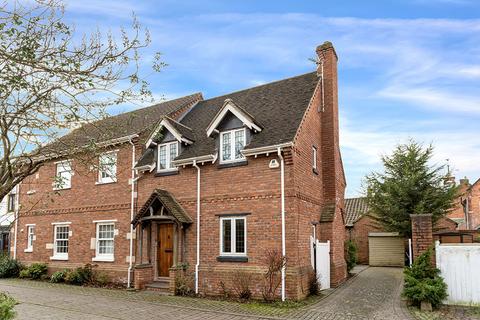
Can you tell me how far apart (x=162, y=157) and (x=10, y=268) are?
38.9ft

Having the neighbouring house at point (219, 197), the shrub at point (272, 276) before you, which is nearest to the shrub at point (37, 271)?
the neighbouring house at point (219, 197)

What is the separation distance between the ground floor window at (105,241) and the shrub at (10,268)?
6.26 metres

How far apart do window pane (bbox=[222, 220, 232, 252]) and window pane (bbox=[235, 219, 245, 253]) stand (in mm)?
281

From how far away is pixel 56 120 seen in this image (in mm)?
7355

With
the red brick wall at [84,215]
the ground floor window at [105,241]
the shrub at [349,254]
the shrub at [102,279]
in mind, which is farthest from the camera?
the shrub at [349,254]

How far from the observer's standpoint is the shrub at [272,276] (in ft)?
46.1

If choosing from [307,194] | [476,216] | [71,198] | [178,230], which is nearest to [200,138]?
[178,230]

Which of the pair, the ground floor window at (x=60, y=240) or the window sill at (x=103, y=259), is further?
the ground floor window at (x=60, y=240)

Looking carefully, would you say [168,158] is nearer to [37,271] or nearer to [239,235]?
[239,235]

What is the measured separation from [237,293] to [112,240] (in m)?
7.72

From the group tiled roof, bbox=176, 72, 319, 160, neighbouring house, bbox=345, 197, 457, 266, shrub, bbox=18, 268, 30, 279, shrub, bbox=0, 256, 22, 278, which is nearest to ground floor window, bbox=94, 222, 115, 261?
shrub, bbox=18, 268, 30, 279

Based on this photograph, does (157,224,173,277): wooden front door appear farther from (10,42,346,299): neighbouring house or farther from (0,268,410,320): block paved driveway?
(0,268,410,320): block paved driveway

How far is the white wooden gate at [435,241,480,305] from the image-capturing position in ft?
41.9

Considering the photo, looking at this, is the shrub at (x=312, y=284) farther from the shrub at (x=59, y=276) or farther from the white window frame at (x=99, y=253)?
the shrub at (x=59, y=276)
